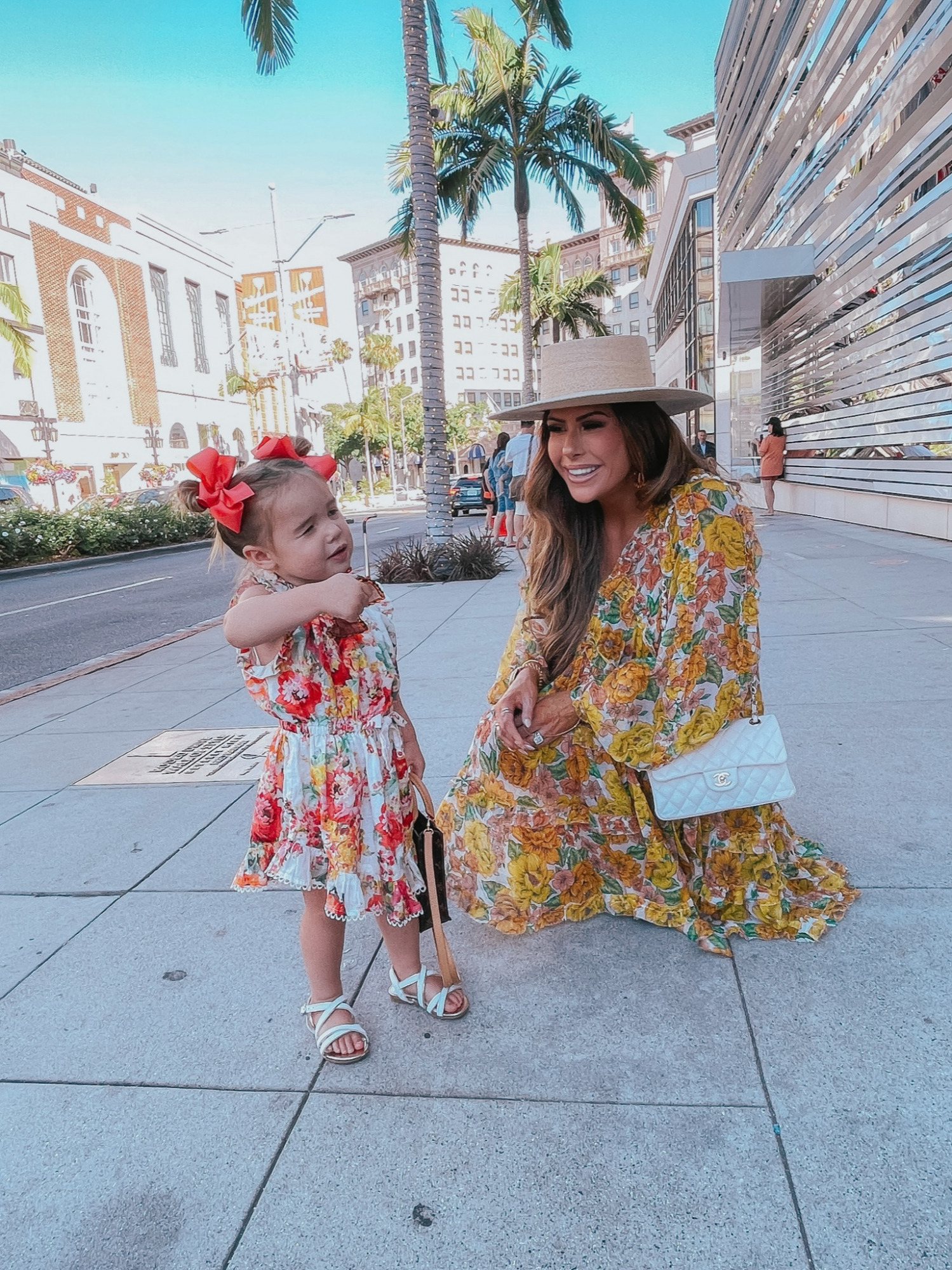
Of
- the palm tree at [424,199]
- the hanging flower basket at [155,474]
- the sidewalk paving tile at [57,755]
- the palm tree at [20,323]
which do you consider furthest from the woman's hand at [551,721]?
the hanging flower basket at [155,474]

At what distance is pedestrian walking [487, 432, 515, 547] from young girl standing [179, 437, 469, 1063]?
35.8ft

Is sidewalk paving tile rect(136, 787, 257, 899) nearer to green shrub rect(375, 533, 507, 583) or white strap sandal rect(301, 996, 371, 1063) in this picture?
white strap sandal rect(301, 996, 371, 1063)

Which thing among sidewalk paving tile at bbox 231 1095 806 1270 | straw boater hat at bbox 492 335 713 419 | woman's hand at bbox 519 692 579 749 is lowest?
sidewalk paving tile at bbox 231 1095 806 1270

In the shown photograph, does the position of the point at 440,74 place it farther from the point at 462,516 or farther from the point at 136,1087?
the point at 136,1087

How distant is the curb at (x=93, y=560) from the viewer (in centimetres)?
1584

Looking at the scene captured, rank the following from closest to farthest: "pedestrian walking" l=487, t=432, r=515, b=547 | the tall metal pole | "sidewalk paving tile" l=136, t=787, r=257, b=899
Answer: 1. "sidewalk paving tile" l=136, t=787, r=257, b=899
2. "pedestrian walking" l=487, t=432, r=515, b=547
3. the tall metal pole

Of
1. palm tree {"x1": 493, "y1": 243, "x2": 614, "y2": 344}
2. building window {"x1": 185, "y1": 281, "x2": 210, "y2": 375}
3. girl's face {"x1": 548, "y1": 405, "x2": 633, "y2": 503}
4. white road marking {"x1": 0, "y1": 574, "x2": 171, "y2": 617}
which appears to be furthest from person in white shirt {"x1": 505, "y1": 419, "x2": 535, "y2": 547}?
building window {"x1": 185, "y1": 281, "x2": 210, "y2": 375}

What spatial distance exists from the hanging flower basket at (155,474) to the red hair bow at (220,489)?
117 ft

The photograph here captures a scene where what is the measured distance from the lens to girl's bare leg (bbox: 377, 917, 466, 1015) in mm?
2062

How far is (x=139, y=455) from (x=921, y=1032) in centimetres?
4394

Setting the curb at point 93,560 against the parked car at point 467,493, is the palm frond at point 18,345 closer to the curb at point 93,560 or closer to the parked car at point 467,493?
the curb at point 93,560

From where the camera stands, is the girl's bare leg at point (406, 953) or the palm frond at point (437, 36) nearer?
the girl's bare leg at point (406, 953)

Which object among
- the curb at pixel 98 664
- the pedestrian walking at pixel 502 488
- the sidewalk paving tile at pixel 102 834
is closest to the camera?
the sidewalk paving tile at pixel 102 834

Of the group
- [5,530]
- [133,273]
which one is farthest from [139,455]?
[5,530]
